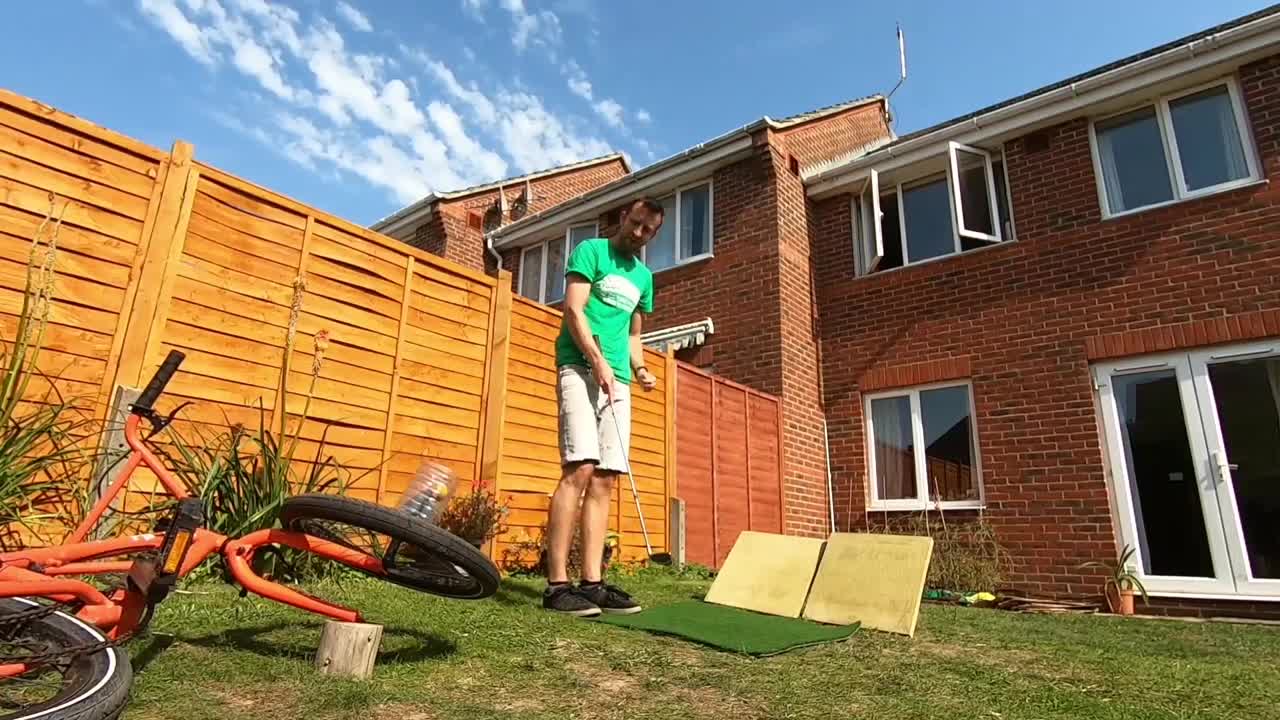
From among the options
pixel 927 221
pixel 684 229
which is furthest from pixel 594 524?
pixel 684 229

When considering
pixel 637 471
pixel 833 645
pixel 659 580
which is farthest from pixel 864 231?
pixel 833 645

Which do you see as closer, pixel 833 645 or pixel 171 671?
pixel 171 671

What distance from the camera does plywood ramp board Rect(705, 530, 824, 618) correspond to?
157 inches

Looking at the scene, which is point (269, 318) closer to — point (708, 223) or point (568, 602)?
point (568, 602)

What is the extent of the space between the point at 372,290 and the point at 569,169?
1126 cm

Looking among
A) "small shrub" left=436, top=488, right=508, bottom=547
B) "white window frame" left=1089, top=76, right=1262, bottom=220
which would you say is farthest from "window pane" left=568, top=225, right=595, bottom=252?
"small shrub" left=436, top=488, right=508, bottom=547

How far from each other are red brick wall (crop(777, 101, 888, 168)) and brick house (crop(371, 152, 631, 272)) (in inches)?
233

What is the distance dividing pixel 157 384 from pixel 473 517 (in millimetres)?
2716

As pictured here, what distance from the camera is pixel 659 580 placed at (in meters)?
5.28

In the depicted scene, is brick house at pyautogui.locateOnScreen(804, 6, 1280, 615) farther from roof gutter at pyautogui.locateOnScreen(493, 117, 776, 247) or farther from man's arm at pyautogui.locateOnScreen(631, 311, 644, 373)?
man's arm at pyautogui.locateOnScreen(631, 311, 644, 373)

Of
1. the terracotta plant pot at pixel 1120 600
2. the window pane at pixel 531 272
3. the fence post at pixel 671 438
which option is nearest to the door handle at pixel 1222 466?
the terracotta plant pot at pixel 1120 600

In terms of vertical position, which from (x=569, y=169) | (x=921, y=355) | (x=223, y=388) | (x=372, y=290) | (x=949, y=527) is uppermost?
Result: (x=569, y=169)

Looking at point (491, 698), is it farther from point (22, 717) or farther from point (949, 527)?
point (949, 527)

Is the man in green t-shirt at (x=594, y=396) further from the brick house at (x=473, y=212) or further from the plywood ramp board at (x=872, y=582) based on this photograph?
the brick house at (x=473, y=212)
